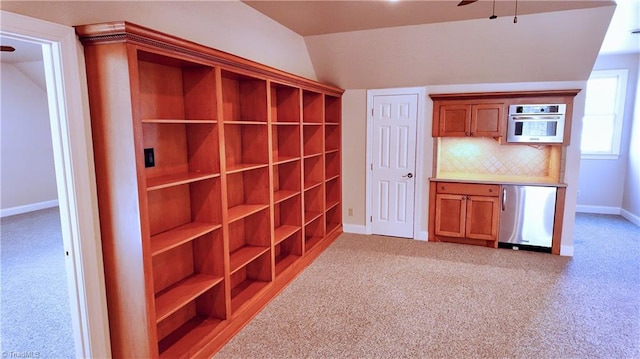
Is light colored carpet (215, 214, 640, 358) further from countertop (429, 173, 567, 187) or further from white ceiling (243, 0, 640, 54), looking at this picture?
white ceiling (243, 0, 640, 54)

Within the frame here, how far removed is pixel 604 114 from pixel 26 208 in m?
10.1

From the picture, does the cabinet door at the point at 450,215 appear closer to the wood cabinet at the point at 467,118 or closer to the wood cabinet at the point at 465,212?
the wood cabinet at the point at 465,212

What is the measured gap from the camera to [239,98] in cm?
322

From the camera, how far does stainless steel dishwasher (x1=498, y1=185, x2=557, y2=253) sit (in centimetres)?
436

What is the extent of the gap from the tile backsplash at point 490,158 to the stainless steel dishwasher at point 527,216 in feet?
1.59

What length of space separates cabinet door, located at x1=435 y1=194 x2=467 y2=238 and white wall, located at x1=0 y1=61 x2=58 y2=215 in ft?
21.4

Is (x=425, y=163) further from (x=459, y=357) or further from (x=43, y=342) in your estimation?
(x=43, y=342)

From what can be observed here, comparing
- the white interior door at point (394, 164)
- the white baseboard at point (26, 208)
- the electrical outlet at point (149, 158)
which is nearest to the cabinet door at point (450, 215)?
the white interior door at point (394, 164)

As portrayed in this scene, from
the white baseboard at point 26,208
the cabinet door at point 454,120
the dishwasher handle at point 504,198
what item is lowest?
the white baseboard at point 26,208

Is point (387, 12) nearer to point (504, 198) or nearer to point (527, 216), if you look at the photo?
point (504, 198)

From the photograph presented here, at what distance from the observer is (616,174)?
604cm

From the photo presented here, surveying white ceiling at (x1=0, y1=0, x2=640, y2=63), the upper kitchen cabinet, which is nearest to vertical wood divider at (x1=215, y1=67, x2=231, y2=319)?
white ceiling at (x1=0, y1=0, x2=640, y2=63)

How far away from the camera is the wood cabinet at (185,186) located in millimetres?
1927

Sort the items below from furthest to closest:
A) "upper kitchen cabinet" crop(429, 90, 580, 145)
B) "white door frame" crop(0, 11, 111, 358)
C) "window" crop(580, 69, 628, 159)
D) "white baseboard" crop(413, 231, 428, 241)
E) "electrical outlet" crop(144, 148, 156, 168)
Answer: "window" crop(580, 69, 628, 159)
"white baseboard" crop(413, 231, 428, 241)
"upper kitchen cabinet" crop(429, 90, 580, 145)
"electrical outlet" crop(144, 148, 156, 168)
"white door frame" crop(0, 11, 111, 358)
